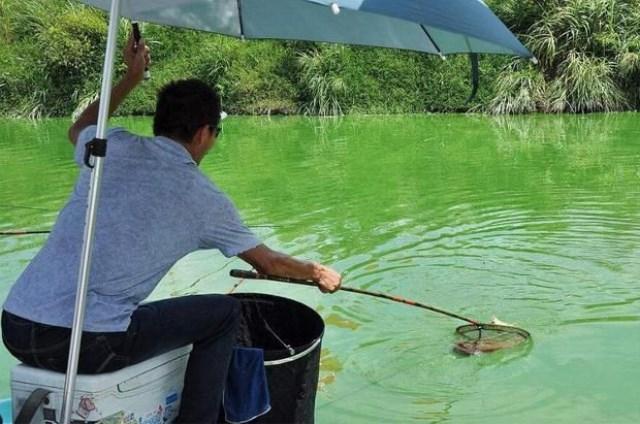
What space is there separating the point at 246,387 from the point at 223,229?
51 cm

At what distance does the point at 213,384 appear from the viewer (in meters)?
2.14

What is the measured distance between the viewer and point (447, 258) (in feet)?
18.5

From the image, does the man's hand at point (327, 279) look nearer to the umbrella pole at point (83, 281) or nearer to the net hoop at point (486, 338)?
the umbrella pole at point (83, 281)

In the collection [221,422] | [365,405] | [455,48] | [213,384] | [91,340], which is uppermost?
[455,48]

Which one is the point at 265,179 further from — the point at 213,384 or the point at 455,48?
the point at 213,384

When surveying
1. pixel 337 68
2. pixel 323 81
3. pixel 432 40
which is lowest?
pixel 323 81

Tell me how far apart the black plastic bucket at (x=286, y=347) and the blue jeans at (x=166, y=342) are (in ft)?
0.60

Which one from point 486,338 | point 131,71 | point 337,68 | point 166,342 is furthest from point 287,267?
point 337,68

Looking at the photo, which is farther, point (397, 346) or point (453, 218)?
point (453, 218)

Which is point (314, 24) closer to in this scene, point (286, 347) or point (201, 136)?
point (201, 136)

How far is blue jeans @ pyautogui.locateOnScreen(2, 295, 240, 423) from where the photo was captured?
1944 millimetres

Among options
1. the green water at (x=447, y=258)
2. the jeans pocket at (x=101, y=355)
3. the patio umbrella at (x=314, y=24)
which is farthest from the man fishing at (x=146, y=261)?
the green water at (x=447, y=258)

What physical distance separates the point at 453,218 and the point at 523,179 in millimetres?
2393

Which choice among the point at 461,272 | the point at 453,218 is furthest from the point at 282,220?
the point at 461,272
